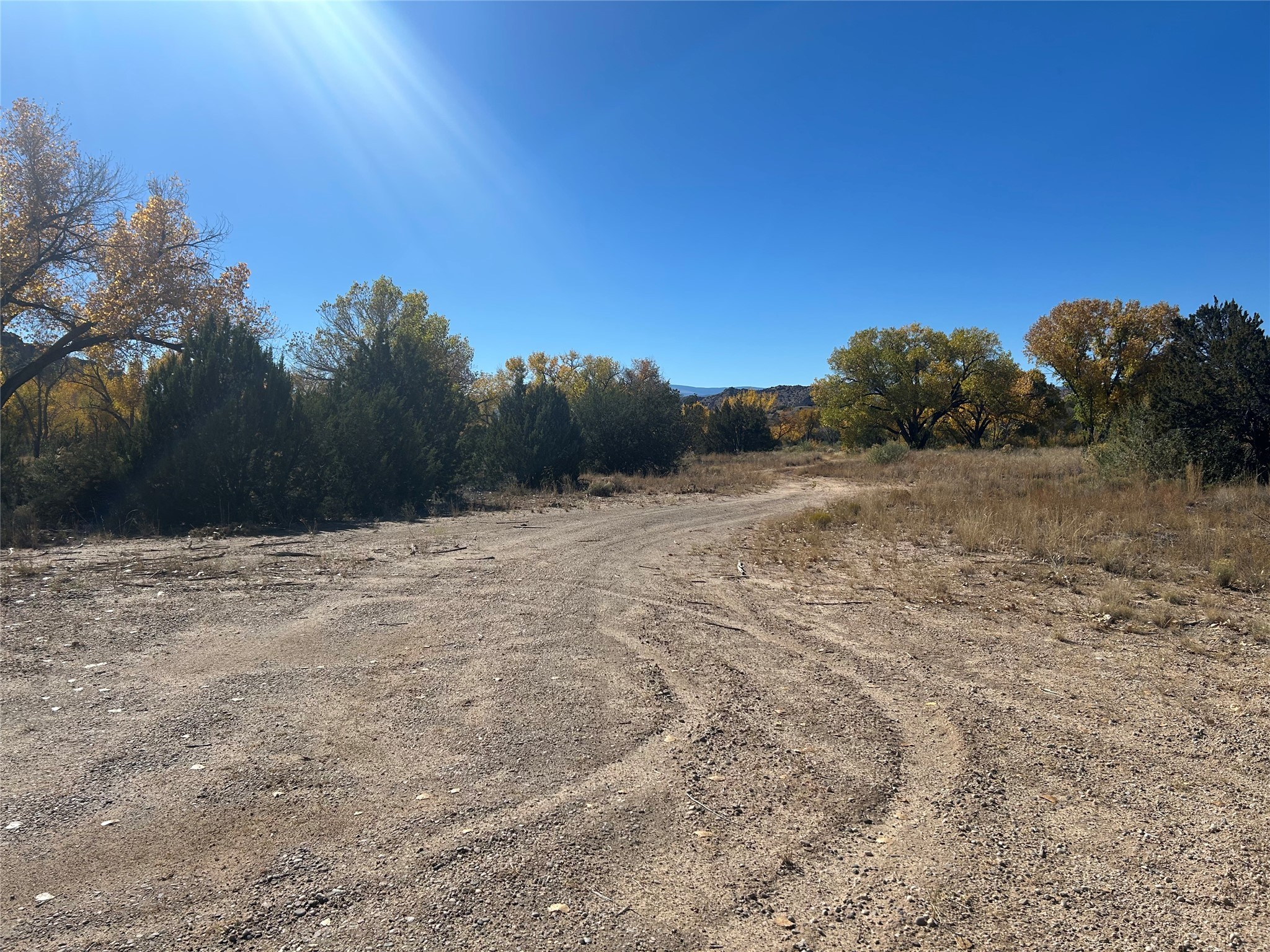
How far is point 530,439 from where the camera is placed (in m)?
23.3

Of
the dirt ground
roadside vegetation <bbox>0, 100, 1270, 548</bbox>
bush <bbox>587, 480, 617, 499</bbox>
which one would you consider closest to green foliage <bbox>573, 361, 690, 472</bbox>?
roadside vegetation <bbox>0, 100, 1270, 548</bbox>

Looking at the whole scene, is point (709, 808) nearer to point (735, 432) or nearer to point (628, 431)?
point (628, 431)

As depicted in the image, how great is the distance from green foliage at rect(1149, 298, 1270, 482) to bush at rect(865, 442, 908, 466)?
54.9 ft

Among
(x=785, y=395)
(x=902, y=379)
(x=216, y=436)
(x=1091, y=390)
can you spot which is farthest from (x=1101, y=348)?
(x=785, y=395)

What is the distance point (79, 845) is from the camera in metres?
2.69

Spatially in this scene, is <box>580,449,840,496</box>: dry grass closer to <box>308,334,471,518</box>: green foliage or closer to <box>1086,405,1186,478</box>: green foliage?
<box>308,334,471,518</box>: green foliage

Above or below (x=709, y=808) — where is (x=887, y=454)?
above

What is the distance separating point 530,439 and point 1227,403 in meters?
19.3

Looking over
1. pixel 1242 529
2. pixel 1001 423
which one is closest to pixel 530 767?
pixel 1242 529

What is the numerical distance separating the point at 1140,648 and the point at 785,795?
3.88 meters

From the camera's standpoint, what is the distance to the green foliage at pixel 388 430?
52.0 feet

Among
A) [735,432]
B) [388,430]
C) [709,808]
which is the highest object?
[735,432]

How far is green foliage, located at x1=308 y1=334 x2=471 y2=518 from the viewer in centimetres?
1585

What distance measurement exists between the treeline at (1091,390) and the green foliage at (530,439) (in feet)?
55.3
